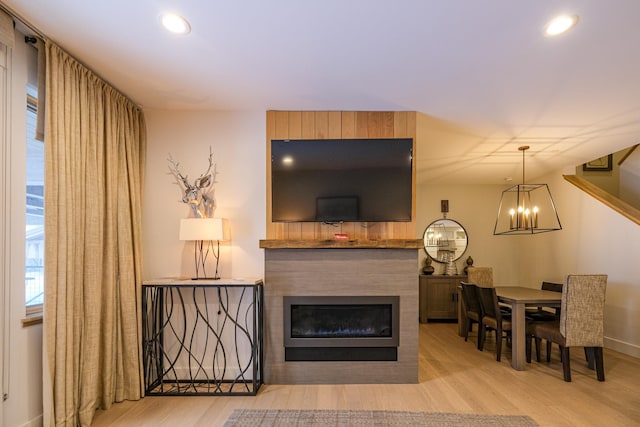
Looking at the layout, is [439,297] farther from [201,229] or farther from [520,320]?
[201,229]

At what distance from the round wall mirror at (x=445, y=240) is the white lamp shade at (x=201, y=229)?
4.41m

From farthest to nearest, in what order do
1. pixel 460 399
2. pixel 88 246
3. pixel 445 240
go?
pixel 445 240
pixel 460 399
pixel 88 246

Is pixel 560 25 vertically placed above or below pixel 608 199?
above

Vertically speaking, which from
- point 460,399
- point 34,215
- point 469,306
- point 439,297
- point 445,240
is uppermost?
point 34,215

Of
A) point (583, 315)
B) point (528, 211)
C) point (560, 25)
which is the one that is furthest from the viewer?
point (528, 211)

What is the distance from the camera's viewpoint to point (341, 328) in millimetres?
3490

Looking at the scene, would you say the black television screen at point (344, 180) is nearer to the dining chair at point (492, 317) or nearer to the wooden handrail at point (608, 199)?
the dining chair at point (492, 317)

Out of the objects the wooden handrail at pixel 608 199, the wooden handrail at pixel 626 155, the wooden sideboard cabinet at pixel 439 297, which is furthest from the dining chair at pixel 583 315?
the wooden handrail at pixel 626 155

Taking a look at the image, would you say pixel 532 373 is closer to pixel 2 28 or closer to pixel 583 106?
pixel 583 106

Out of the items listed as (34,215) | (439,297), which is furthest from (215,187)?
(439,297)

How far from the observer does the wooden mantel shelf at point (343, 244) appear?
335cm

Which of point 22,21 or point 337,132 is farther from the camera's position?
point 337,132

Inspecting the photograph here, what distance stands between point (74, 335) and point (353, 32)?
2.59 m

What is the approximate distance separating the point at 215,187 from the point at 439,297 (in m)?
4.30
